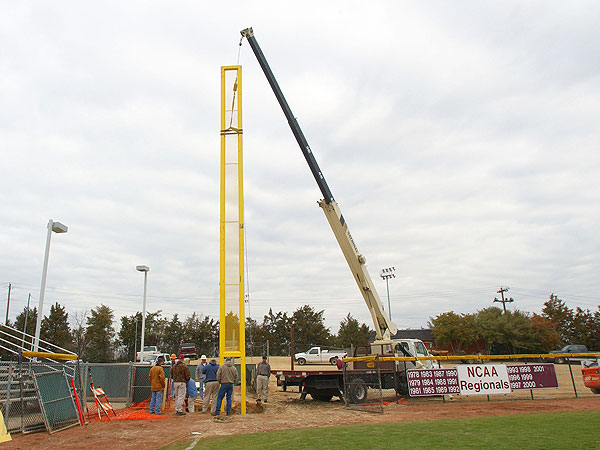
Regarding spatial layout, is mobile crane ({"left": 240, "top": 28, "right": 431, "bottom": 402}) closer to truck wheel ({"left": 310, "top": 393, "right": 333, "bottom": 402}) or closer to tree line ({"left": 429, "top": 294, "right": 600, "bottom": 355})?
truck wheel ({"left": 310, "top": 393, "right": 333, "bottom": 402})

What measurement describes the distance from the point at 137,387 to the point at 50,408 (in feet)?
19.5

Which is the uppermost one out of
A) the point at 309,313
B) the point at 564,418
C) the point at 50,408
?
the point at 309,313

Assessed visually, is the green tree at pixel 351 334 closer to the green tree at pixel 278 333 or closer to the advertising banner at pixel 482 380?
the green tree at pixel 278 333

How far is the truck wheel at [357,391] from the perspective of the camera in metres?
16.0

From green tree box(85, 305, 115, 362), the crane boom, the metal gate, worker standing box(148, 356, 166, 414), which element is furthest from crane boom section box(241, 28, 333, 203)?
green tree box(85, 305, 115, 362)

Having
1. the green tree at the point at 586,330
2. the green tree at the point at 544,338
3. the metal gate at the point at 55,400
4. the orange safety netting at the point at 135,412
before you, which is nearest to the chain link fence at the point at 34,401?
the metal gate at the point at 55,400

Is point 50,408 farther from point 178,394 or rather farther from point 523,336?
point 523,336

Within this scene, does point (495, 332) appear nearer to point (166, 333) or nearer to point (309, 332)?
point (309, 332)

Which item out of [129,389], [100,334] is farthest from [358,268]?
[100,334]

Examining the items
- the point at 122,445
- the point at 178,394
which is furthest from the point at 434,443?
the point at 178,394

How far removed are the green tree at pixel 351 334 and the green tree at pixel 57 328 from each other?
34.4 m

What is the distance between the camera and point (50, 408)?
412 inches

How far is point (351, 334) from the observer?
6456 centimetres

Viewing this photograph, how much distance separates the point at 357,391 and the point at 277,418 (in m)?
4.36
